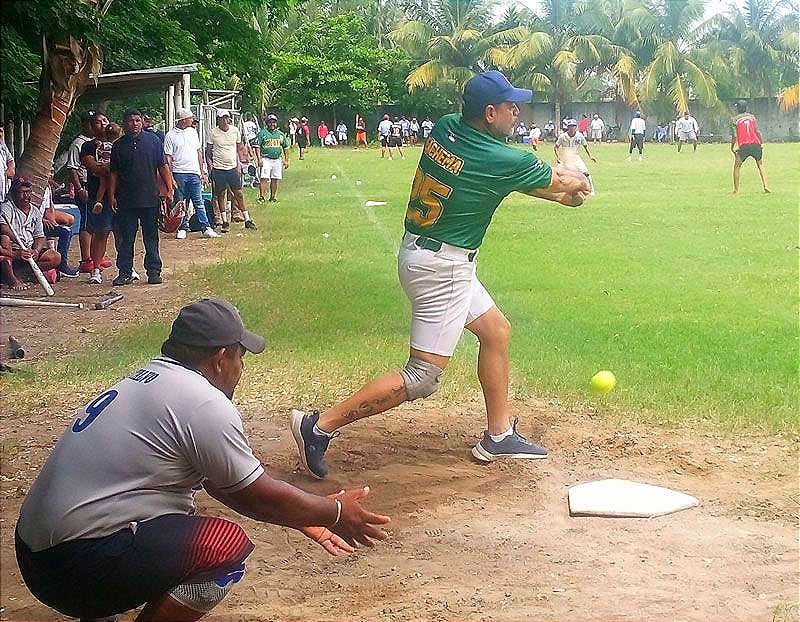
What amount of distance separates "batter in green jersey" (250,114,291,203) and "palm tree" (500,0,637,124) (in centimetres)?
485

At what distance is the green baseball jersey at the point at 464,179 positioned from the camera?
18.2 feet

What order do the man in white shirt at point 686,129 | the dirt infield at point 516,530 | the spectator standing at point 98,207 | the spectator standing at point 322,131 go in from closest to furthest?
the dirt infield at point 516,530 → the spectator standing at point 98,207 → the spectator standing at point 322,131 → the man in white shirt at point 686,129

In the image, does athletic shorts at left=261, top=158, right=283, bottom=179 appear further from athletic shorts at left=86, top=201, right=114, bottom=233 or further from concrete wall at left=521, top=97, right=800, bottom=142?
athletic shorts at left=86, top=201, right=114, bottom=233

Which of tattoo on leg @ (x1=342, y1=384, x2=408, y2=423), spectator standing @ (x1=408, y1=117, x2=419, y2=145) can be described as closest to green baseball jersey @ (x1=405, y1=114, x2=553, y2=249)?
tattoo on leg @ (x1=342, y1=384, x2=408, y2=423)

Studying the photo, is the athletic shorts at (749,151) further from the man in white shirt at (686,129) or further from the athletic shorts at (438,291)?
the athletic shorts at (438,291)

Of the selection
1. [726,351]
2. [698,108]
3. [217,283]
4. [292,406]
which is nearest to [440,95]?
[217,283]

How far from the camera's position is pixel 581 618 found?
4113 millimetres

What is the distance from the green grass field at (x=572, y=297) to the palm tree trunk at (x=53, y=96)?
2.08 metres

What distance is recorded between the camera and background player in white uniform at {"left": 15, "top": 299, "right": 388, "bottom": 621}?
3.26 m

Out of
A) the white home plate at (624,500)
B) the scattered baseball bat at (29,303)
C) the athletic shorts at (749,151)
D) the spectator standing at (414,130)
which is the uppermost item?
the spectator standing at (414,130)

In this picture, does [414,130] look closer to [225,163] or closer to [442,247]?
[225,163]

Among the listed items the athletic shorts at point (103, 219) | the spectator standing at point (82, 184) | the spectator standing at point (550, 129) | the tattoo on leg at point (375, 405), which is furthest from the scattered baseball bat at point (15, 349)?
the spectator standing at point (550, 129)

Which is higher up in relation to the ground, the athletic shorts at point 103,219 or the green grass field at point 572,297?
the athletic shorts at point 103,219

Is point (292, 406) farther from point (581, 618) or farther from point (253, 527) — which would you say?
point (581, 618)
